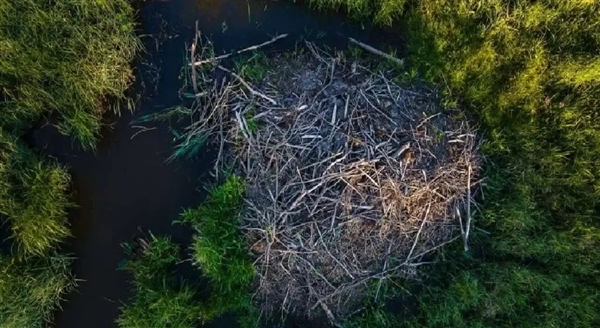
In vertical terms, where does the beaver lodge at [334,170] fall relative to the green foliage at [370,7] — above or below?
below

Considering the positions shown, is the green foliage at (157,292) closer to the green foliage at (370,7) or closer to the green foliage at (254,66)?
the green foliage at (254,66)

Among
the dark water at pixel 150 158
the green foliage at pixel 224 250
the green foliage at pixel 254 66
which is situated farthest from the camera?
the dark water at pixel 150 158

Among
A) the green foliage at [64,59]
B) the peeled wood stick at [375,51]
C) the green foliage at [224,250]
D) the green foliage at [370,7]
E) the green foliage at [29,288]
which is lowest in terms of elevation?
the green foliage at [29,288]

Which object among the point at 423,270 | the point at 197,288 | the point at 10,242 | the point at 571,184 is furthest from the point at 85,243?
the point at 571,184

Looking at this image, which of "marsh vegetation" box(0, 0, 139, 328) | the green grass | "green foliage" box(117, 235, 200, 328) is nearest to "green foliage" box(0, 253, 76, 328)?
"marsh vegetation" box(0, 0, 139, 328)

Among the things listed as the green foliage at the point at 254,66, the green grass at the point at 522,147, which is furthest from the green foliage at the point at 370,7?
the green foliage at the point at 254,66

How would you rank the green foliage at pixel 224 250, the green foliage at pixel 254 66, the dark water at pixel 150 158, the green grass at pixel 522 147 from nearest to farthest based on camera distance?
the green grass at pixel 522 147 → the green foliage at pixel 224 250 → the green foliage at pixel 254 66 → the dark water at pixel 150 158
